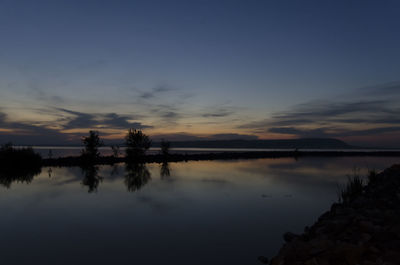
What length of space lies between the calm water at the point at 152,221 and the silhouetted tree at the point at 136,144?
25.1 metres

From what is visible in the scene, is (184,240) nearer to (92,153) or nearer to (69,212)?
(69,212)

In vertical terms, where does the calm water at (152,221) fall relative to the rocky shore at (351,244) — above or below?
below

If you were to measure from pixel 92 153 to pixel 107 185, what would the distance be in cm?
2104

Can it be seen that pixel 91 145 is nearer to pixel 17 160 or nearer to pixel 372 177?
pixel 17 160

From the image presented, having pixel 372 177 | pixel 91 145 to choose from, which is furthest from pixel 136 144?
pixel 372 177

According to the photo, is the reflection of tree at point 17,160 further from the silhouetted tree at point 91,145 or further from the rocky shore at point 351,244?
the rocky shore at point 351,244

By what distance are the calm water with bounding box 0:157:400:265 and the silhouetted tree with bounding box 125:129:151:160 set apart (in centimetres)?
2508

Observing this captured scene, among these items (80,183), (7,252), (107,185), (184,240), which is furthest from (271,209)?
(80,183)

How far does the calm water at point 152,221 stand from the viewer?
7551mm

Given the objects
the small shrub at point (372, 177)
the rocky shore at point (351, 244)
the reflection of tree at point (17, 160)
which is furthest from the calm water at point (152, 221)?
the reflection of tree at point (17, 160)

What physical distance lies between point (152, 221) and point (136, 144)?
115 ft

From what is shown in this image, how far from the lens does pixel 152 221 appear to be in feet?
35.1

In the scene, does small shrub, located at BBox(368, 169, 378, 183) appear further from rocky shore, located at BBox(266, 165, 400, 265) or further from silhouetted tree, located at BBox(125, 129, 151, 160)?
silhouetted tree, located at BBox(125, 129, 151, 160)

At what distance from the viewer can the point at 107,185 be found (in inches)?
772
